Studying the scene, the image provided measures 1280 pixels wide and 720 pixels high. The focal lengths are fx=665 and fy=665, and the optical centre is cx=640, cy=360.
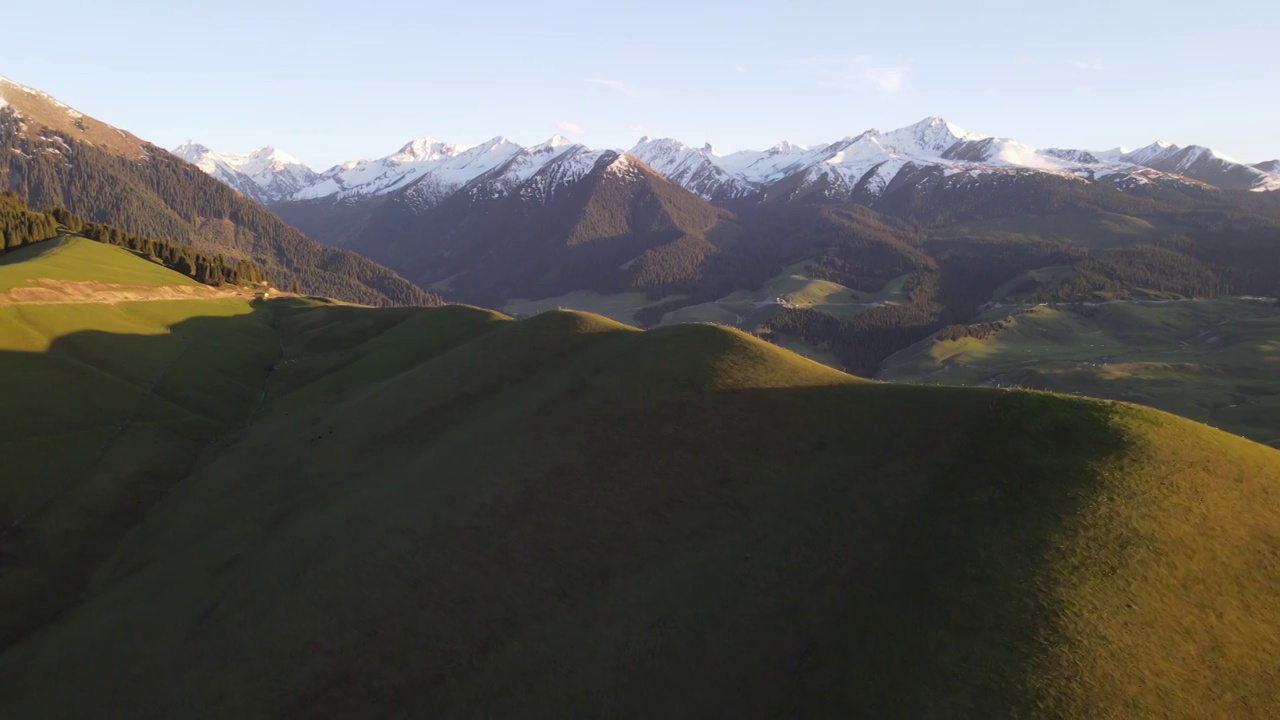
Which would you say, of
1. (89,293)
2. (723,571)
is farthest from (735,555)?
(89,293)

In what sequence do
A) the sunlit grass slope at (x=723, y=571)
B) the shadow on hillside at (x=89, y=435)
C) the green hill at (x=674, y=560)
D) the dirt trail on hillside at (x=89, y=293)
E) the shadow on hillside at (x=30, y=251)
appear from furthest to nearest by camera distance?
the shadow on hillside at (x=30, y=251), the dirt trail on hillside at (x=89, y=293), the shadow on hillside at (x=89, y=435), the green hill at (x=674, y=560), the sunlit grass slope at (x=723, y=571)

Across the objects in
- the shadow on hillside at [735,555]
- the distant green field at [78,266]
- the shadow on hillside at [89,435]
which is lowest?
the shadow on hillside at [89,435]

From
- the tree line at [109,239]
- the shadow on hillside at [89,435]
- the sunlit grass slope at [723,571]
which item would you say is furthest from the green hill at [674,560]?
the tree line at [109,239]

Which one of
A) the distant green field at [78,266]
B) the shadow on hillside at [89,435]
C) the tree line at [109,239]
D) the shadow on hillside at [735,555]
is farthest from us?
the tree line at [109,239]

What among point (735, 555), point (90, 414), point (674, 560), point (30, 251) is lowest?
point (90, 414)

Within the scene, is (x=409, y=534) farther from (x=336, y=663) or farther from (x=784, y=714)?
(x=784, y=714)

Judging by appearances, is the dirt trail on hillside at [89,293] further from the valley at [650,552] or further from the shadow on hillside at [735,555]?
the shadow on hillside at [735,555]

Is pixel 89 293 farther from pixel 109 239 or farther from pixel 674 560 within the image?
pixel 674 560
